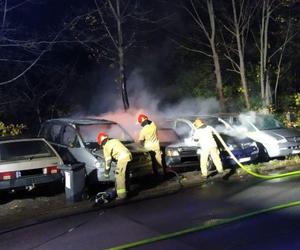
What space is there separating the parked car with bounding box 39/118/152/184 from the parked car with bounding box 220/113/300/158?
12.3 ft

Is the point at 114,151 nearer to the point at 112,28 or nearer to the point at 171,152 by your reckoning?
the point at 171,152

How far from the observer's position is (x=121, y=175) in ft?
32.4

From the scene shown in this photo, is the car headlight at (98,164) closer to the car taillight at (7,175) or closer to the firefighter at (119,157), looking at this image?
the firefighter at (119,157)

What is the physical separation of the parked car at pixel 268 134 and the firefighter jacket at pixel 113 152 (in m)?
4.88

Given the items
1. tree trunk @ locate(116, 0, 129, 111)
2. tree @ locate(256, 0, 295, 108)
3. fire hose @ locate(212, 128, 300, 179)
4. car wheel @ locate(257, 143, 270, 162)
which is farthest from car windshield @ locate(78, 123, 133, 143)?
tree @ locate(256, 0, 295, 108)

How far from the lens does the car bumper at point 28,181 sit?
30.9ft

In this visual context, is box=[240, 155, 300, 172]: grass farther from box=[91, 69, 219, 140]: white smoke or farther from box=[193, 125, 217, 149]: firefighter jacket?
box=[91, 69, 219, 140]: white smoke

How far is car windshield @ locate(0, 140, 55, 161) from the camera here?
9859 mm

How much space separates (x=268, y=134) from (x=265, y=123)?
92cm

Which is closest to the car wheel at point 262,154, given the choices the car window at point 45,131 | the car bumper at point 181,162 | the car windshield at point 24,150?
the car bumper at point 181,162

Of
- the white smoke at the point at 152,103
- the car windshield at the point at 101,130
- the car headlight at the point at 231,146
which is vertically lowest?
the car headlight at the point at 231,146

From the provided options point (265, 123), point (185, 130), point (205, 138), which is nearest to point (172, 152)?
point (205, 138)

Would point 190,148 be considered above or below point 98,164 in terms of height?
above

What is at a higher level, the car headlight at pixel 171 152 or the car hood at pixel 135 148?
the car hood at pixel 135 148
